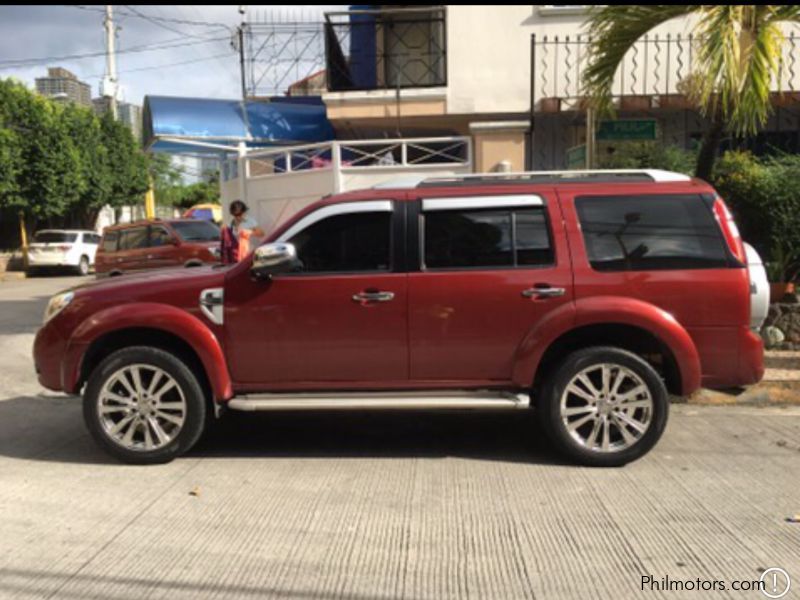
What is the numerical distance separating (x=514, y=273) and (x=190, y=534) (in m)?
2.60

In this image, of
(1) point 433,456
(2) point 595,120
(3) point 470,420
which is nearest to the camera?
(1) point 433,456

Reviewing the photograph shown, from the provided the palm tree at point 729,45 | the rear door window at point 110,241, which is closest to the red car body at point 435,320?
the palm tree at point 729,45

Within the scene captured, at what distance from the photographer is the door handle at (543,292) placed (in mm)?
4797

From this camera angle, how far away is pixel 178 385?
16.2 feet

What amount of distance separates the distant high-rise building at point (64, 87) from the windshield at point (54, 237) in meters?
→ 6.24

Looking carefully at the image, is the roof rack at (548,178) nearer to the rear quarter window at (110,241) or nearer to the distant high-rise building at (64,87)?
the rear quarter window at (110,241)

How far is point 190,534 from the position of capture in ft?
12.9

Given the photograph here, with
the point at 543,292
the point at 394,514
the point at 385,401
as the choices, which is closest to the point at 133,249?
the point at 385,401

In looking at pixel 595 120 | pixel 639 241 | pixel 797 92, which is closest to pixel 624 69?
pixel 797 92

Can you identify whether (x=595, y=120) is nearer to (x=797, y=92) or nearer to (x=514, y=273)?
(x=514, y=273)

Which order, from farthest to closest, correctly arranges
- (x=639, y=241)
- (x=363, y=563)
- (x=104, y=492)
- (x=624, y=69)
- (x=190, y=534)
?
(x=624, y=69) → (x=639, y=241) → (x=104, y=492) → (x=190, y=534) → (x=363, y=563)

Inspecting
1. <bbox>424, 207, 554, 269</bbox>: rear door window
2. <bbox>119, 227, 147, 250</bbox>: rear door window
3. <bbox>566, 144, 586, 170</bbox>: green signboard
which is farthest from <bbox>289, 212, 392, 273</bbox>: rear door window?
<bbox>119, 227, 147, 250</bbox>: rear door window

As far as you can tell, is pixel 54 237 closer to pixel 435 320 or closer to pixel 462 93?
pixel 462 93

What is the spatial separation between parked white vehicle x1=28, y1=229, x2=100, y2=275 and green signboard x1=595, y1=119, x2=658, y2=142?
71.4 feet
